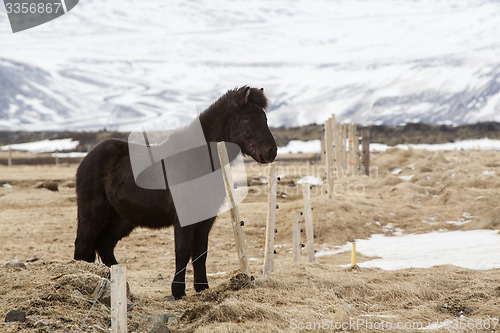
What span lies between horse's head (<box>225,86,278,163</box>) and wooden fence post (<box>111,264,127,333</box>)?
2337mm

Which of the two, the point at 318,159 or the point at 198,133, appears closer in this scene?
the point at 198,133

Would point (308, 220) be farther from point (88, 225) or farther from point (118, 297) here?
point (118, 297)

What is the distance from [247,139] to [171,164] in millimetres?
913

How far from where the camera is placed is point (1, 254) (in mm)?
10070

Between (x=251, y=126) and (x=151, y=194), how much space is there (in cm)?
139

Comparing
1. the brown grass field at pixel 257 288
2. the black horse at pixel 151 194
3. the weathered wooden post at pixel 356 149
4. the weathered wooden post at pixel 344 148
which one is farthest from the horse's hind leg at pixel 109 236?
the weathered wooden post at pixel 356 149

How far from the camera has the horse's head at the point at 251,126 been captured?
557 centimetres

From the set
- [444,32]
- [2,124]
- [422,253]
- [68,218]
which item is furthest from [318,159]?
[444,32]

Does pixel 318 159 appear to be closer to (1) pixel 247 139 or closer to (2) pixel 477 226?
(2) pixel 477 226

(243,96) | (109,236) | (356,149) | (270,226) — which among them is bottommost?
(356,149)

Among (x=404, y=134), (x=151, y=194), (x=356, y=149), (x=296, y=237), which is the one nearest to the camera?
(x=151, y=194)

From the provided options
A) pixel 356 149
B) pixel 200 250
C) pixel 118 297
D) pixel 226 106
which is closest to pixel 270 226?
pixel 200 250

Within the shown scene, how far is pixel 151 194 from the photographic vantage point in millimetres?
5992

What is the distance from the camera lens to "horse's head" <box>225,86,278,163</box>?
5.57 m
